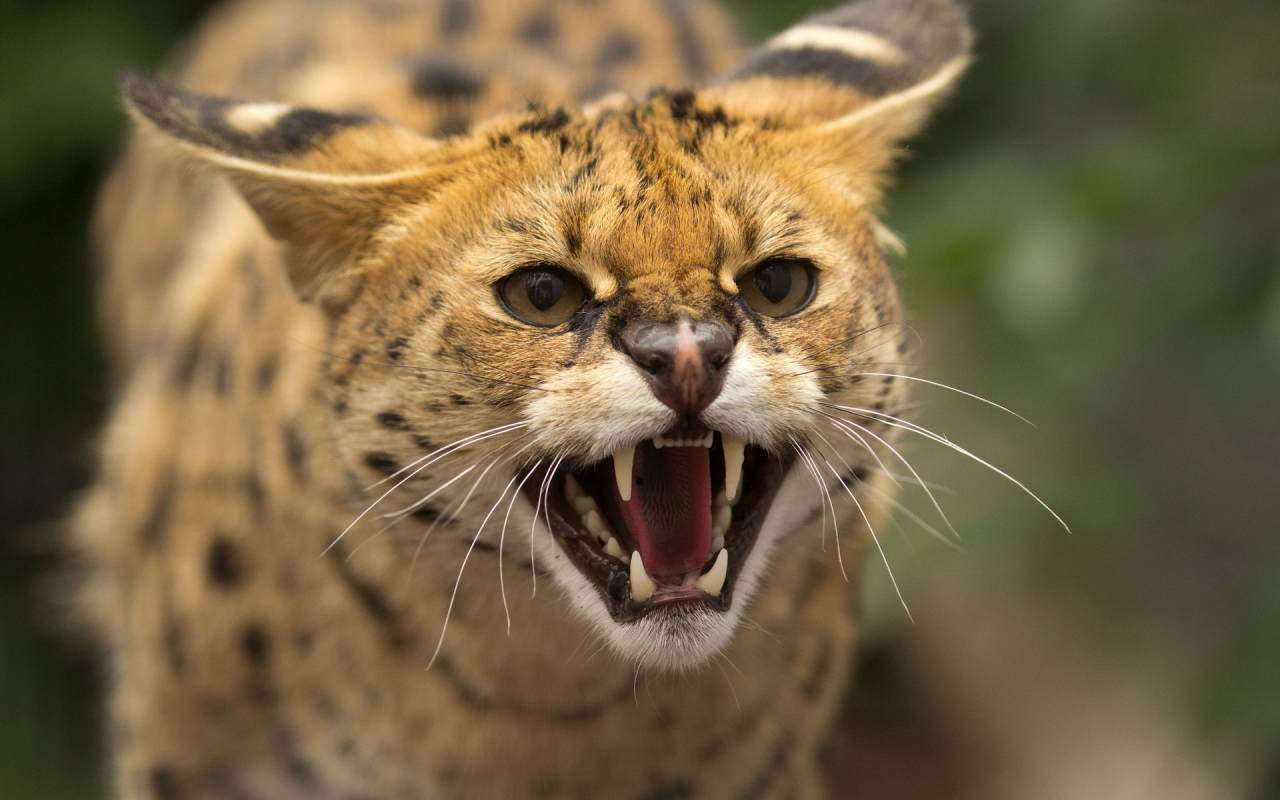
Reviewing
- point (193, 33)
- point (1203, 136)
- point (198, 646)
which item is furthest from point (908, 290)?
point (193, 33)

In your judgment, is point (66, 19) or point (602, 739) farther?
point (66, 19)

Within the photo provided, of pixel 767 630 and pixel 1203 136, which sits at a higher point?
pixel 1203 136

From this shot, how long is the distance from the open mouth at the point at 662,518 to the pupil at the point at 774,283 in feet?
0.76

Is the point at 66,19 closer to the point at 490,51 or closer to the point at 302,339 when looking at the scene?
the point at 490,51

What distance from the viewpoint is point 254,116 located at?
7.42 ft

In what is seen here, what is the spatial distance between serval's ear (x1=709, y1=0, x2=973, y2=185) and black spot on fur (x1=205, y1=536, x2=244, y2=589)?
1274 mm

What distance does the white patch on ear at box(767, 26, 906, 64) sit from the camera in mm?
2531

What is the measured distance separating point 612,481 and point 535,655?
45 cm

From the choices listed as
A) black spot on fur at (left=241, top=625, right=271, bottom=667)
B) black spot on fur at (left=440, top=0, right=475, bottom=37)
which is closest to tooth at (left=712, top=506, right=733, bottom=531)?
black spot on fur at (left=241, top=625, right=271, bottom=667)

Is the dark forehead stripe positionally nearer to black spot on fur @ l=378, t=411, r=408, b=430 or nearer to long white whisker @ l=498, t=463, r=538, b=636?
black spot on fur @ l=378, t=411, r=408, b=430

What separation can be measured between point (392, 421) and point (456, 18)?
1.79m

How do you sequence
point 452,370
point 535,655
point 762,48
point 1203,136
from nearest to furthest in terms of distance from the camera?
point 452,370, point 535,655, point 762,48, point 1203,136

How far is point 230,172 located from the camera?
2121 millimetres

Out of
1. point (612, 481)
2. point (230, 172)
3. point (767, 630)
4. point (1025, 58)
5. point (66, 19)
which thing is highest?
point (1025, 58)
